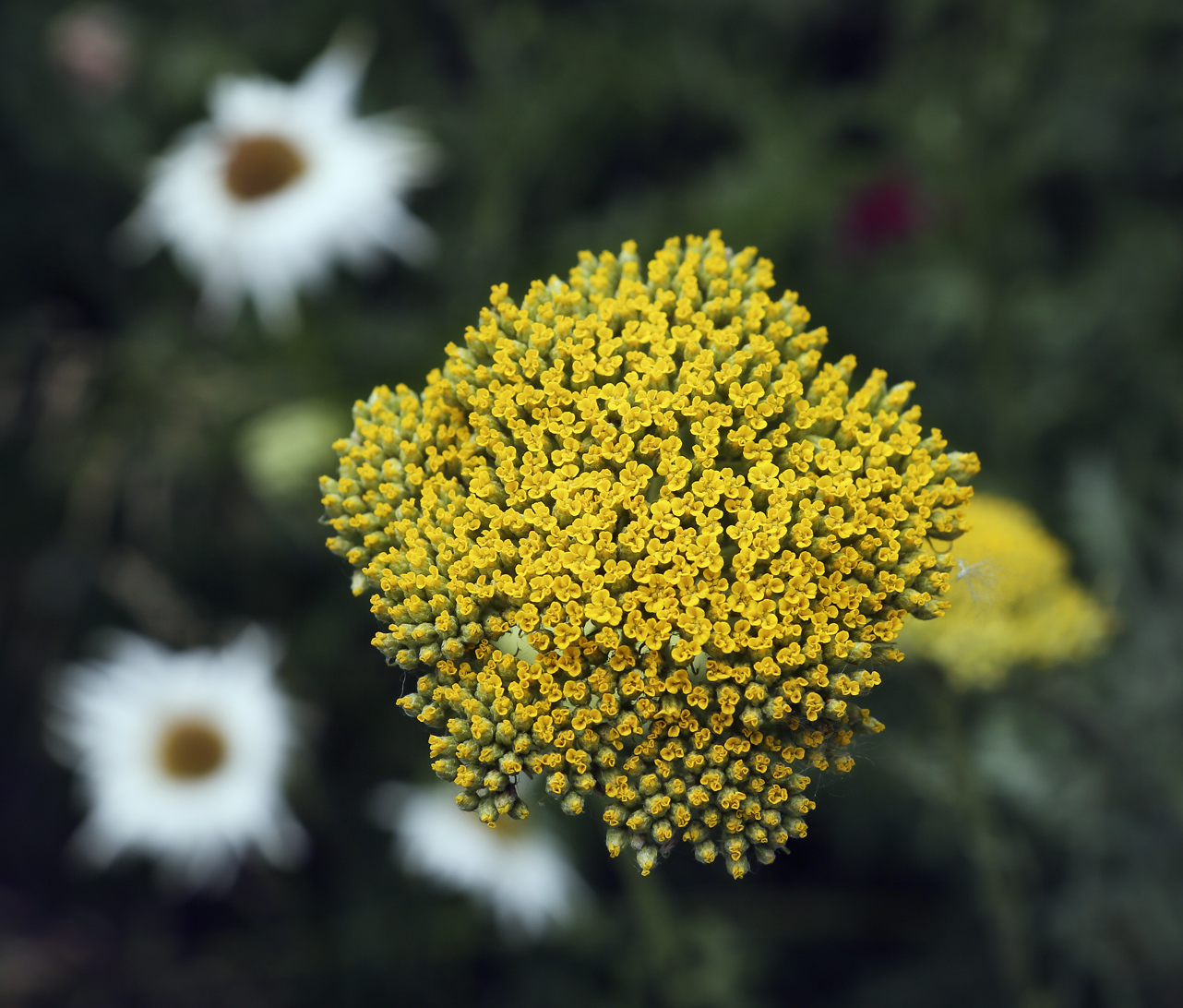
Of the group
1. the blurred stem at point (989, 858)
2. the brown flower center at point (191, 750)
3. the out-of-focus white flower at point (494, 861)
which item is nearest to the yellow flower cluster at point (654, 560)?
the blurred stem at point (989, 858)

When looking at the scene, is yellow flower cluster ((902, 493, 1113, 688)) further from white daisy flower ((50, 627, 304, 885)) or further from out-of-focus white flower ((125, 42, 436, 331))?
out-of-focus white flower ((125, 42, 436, 331))

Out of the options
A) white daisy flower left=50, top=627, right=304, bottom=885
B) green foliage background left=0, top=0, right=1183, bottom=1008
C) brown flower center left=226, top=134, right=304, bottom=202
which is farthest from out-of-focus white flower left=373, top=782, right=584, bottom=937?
brown flower center left=226, top=134, right=304, bottom=202

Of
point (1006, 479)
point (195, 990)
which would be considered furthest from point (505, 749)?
point (195, 990)

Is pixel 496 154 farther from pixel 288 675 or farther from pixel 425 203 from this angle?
pixel 288 675

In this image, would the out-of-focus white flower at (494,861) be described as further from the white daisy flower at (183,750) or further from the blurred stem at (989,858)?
the blurred stem at (989,858)

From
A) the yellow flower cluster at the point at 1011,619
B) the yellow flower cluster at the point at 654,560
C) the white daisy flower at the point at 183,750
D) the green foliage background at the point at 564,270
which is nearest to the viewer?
the yellow flower cluster at the point at 654,560
